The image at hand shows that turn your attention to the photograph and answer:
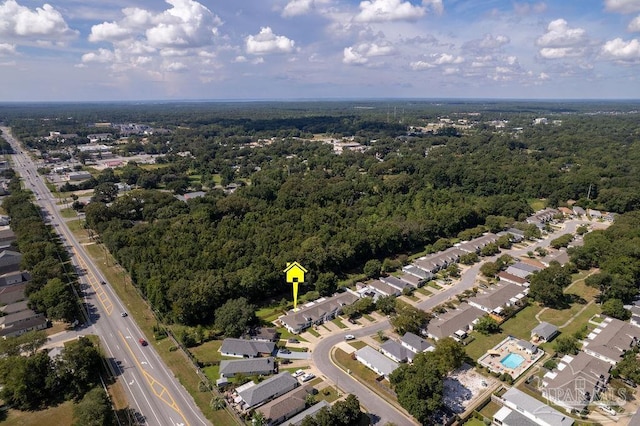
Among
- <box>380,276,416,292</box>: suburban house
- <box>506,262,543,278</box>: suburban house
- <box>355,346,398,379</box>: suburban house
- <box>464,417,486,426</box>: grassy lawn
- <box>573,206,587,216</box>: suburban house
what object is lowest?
<box>464,417,486,426</box>: grassy lawn

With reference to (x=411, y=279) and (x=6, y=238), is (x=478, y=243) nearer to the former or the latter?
(x=411, y=279)

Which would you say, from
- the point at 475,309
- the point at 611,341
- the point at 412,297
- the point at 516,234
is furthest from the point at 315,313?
the point at 516,234

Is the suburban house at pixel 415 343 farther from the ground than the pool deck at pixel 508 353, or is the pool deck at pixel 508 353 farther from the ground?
the suburban house at pixel 415 343

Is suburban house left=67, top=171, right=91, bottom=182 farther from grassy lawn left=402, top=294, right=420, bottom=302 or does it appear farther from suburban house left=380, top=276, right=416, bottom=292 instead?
grassy lawn left=402, top=294, right=420, bottom=302

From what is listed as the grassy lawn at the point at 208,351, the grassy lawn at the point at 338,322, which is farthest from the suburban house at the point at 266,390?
the grassy lawn at the point at 338,322

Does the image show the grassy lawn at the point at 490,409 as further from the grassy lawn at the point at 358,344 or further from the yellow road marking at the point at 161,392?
the yellow road marking at the point at 161,392

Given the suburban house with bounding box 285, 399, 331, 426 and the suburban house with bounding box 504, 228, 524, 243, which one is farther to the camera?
the suburban house with bounding box 504, 228, 524, 243

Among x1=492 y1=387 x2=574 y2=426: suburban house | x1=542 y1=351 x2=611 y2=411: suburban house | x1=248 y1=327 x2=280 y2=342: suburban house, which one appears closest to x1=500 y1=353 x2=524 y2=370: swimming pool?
x1=542 y1=351 x2=611 y2=411: suburban house
